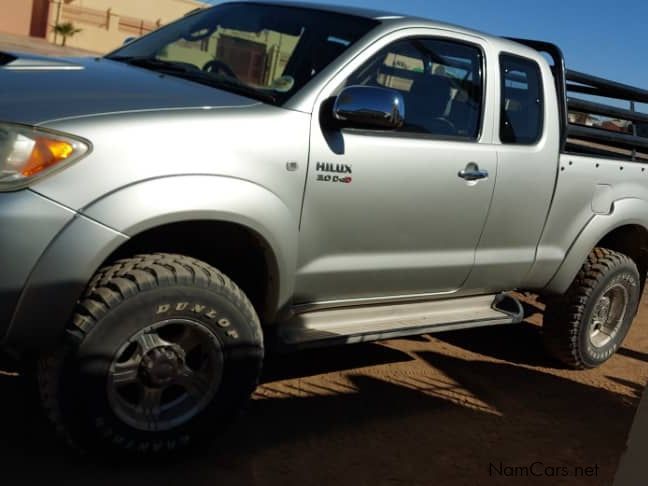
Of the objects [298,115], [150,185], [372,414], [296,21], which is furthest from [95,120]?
[372,414]

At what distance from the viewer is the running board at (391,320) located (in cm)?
403

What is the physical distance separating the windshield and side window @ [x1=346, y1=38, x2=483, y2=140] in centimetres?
22

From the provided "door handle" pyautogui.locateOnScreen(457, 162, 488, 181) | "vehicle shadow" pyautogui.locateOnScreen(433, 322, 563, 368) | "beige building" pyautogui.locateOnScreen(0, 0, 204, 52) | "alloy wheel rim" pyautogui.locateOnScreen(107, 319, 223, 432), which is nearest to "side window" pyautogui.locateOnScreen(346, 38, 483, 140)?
"door handle" pyautogui.locateOnScreen(457, 162, 488, 181)

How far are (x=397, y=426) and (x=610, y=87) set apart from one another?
10.3 ft

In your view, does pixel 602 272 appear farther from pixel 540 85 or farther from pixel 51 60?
pixel 51 60

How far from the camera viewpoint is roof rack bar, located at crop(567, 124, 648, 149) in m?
5.62

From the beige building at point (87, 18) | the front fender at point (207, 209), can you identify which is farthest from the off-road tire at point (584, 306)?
the beige building at point (87, 18)

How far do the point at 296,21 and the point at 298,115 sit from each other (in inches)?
36.2

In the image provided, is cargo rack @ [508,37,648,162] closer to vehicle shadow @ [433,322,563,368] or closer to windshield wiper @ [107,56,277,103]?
vehicle shadow @ [433,322,563,368]

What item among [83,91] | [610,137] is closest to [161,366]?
[83,91]

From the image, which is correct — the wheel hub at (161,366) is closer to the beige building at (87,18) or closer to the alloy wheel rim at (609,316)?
the alloy wheel rim at (609,316)

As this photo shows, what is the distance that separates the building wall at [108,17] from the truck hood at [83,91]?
136 ft

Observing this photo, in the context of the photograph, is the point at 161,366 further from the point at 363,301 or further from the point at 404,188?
the point at 404,188

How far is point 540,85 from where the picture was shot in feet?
16.7
